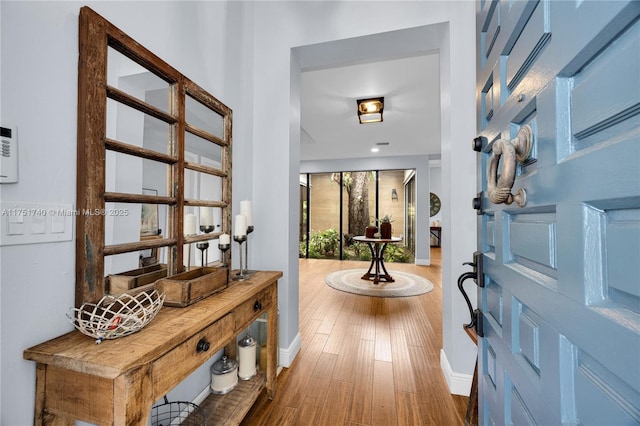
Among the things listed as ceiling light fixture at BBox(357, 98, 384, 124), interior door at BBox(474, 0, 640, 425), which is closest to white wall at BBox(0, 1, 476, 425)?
interior door at BBox(474, 0, 640, 425)

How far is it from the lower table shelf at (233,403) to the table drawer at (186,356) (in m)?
0.48

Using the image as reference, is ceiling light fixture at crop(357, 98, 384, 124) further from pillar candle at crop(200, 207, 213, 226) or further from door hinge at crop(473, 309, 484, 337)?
door hinge at crop(473, 309, 484, 337)

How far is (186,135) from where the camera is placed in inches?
56.7

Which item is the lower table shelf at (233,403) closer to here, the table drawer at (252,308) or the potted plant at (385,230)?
the table drawer at (252,308)

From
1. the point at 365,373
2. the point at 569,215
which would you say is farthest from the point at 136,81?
the point at 365,373

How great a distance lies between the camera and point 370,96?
3338 mm

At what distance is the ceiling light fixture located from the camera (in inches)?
132

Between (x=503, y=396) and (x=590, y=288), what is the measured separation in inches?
22.3

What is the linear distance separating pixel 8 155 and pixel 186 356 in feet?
2.74

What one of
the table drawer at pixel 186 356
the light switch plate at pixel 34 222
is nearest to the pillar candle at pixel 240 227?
the table drawer at pixel 186 356

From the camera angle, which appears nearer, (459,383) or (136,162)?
(136,162)

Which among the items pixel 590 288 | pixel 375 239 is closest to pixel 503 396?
pixel 590 288

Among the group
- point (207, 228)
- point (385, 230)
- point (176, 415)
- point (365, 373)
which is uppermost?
point (207, 228)

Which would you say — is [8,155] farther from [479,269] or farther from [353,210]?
[353,210]
